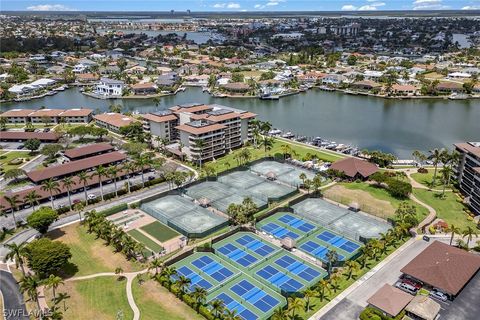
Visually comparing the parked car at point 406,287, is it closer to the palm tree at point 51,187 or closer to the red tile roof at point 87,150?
the palm tree at point 51,187

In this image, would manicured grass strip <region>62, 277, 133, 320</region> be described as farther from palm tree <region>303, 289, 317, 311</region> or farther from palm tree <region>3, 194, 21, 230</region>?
palm tree <region>303, 289, 317, 311</region>

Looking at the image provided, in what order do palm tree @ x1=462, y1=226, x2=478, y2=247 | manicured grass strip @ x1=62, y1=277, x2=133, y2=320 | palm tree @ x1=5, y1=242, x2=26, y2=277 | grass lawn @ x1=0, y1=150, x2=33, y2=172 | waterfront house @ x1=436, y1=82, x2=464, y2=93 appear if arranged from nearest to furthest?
1. manicured grass strip @ x1=62, y1=277, x2=133, y2=320
2. palm tree @ x1=5, y1=242, x2=26, y2=277
3. palm tree @ x1=462, y1=226, x2=478, y2=247
4. grass lawn @ x1=0, y1=150, x2=33, y2=172
5. waterfront house @ x1=436, y1=82, x2=464, y2=93

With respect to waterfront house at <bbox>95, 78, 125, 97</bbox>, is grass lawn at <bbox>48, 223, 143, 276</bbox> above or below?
below

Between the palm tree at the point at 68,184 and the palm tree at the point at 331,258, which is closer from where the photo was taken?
the palm tree at the point at 331,258

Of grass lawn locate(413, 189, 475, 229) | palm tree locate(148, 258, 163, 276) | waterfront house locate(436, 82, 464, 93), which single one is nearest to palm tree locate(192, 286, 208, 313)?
palm tree locate(148, 258, 163, 276)

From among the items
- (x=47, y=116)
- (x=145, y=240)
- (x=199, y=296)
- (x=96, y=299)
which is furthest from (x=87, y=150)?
(x=199, y=296)

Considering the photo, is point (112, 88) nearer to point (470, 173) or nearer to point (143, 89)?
point (143, 89)

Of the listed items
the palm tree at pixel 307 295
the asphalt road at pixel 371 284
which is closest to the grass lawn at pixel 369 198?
the asphalt road at pixel 371 284
